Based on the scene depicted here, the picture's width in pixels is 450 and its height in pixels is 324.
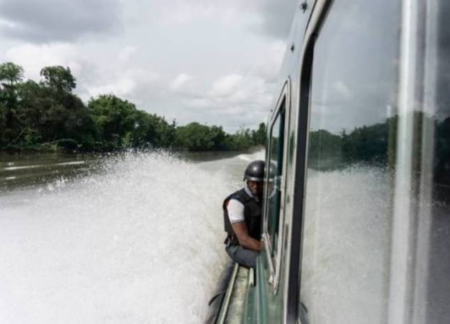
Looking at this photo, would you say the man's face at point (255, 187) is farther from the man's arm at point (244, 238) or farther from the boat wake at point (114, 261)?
the boat wake at point (114, 261)

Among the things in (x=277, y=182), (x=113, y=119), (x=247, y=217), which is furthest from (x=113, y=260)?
(x=113, y=119)

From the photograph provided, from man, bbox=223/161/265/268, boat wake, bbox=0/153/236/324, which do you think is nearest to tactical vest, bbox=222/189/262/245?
man, bbox=223/161/265/268

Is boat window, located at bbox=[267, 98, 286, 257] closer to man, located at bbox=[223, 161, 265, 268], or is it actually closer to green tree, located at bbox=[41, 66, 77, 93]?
man, located at bbox=[223, 161, 265, 268]

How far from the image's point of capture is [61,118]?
79.5 m

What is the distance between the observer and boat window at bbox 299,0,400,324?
742 mm

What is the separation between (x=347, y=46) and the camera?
1.07m

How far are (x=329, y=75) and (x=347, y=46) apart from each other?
22 cm

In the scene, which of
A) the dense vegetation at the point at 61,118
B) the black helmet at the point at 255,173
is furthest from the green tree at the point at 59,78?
the black helmet at the point at 255,173

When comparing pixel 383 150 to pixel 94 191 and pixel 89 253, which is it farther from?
pixel 94 191

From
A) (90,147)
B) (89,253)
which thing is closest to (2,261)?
(89,253)

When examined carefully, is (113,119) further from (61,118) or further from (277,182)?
(277,182)

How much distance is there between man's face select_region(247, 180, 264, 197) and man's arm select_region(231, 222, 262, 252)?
1.36 feet

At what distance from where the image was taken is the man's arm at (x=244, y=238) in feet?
16.4

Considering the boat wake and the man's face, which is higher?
the man's face
